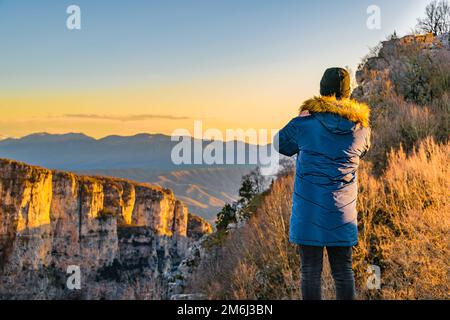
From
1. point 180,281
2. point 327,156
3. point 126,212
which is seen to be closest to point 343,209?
point 327,156

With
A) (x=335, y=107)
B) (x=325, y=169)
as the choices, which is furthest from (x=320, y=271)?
(x=335, y=107)

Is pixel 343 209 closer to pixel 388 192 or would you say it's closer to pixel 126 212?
pixel 388 192

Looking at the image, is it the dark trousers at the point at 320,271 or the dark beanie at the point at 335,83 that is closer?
the dark trousers at the point at 320,271

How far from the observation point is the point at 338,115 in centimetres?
407

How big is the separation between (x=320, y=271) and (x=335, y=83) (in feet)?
5.11

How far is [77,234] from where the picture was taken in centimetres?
8594

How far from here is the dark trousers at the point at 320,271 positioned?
396cm

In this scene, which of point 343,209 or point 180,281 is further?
point 180,281

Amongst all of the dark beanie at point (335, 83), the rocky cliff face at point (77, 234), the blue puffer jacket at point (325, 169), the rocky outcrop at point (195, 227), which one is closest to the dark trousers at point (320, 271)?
the blue puffer jacket at point (325, 169)

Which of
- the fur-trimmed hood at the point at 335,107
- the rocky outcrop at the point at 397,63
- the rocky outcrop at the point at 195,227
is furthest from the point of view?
the rocky outcrop at the point at 195,227

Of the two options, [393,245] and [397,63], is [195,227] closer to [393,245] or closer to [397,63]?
[397,63]

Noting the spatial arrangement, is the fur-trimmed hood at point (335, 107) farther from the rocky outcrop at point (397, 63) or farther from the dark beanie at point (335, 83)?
the rocky outcrop at point (397, 63)

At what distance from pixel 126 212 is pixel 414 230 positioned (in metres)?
101

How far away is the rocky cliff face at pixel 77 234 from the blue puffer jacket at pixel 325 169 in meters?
58.3
